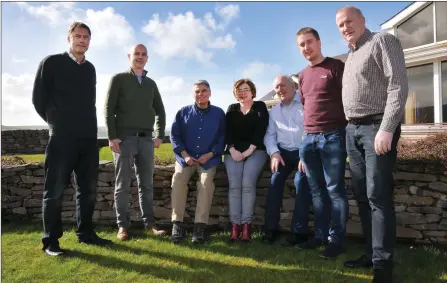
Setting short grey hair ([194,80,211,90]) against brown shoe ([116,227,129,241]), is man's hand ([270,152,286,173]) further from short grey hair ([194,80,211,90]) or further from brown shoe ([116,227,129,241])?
brown shoe ([116,227,129,241])

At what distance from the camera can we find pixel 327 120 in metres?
3.58

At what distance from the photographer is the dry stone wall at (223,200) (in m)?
4.26

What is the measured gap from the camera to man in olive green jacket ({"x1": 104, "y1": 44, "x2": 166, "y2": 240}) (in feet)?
14.4

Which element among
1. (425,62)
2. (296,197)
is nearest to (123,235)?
(296,197)

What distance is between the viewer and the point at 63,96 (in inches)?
156

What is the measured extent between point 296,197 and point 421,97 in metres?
12.2

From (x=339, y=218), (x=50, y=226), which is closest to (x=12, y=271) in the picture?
(x=50, y=226)

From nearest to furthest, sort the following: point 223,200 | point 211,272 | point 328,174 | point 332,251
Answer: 1. point 211,272
2. point 328,174
3. point 332,251
4. point 223,200

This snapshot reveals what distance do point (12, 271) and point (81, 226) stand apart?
88cm

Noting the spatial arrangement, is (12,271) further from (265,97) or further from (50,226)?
(265,97)

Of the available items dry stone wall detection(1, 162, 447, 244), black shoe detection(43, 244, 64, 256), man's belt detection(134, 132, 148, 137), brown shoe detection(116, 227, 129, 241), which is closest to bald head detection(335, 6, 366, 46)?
dry stone wall detection(1, 162, 447, 244)

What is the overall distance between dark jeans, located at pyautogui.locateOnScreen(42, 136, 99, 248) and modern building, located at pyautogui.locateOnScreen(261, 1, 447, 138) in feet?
40.3

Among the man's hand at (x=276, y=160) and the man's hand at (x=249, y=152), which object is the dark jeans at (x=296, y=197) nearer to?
the man's hand at (x=276, y=160)

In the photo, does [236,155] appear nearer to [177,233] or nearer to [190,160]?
[190,160]
